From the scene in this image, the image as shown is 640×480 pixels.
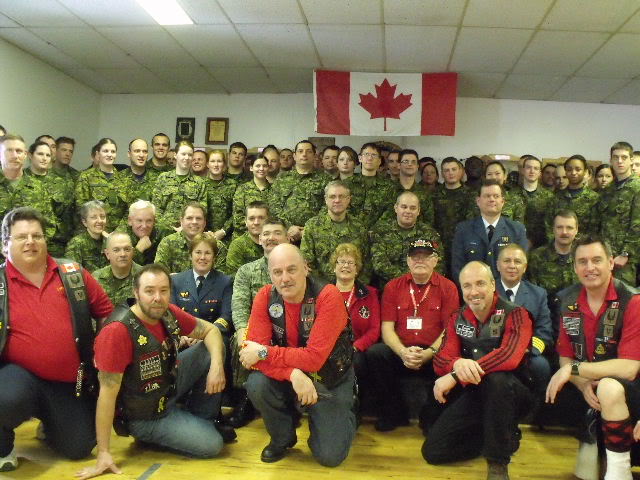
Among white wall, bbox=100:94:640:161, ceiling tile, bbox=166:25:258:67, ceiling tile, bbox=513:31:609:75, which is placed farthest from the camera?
white wall, bbox=100:94:640:161

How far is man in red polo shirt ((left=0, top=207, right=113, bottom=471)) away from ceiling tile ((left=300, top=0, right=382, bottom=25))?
322 cm

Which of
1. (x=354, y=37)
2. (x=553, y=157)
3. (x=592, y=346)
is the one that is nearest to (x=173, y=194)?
(x=354, y=37)

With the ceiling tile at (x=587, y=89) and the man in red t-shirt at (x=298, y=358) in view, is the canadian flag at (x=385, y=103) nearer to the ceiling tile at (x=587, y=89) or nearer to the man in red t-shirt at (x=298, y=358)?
the ceiling tile at (x=587, y=89)

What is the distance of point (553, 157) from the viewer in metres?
7.37

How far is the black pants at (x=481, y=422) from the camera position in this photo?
249 centimetres

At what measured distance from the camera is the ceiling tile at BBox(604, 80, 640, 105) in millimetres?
6516

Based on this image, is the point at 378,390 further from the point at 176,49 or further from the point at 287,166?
the point at 176,49

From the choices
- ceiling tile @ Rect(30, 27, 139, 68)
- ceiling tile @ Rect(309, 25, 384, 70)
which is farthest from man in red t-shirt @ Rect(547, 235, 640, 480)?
ceiling tile @ Rect(30, 27, 139, 68)

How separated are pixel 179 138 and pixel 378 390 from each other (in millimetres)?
5651

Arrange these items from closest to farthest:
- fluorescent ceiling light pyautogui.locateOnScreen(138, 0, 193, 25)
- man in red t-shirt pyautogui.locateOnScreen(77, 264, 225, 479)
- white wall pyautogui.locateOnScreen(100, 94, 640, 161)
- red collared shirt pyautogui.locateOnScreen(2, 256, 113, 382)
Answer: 1. man in red t-shirt pyautogui.locateOnScreen(77, 264, 225, 479)
2. red collared shirt pyautogui.locateOnScreen(2, 256, 113, 382)
3. fluorescent ceiling light pyautogui.locateOnScreen(138, 0, 193, 25)
4. white wall pyautogui.locateOnScreen(100, 94, 640, 161)

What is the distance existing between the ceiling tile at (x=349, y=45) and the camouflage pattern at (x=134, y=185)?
231cm

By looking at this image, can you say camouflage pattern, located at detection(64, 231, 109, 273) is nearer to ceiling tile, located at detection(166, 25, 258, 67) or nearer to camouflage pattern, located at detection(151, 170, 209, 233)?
camouflage pattern, located at detection(151, 170, 209, 233)

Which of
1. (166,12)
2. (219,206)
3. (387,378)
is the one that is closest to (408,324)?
(387,378)

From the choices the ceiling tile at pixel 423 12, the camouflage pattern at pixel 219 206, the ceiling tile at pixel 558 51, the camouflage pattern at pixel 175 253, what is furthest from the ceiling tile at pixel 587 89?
the camouflage pattern at pixel 175 253
